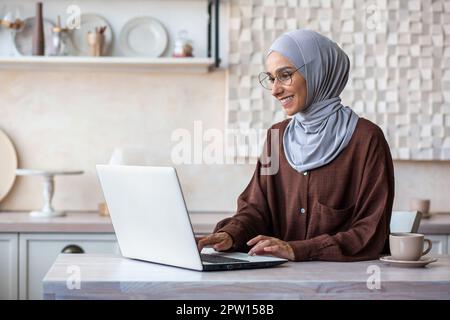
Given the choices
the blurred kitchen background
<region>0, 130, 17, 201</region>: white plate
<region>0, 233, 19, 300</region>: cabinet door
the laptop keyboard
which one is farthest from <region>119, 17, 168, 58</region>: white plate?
the laptop keyboard

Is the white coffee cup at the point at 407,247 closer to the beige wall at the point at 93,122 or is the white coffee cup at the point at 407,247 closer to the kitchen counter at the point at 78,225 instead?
the kitchen counter at the point at 78,225

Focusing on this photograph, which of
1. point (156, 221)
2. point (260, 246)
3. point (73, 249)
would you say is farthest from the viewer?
point (73, 249)

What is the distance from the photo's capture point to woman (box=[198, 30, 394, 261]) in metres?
2.09

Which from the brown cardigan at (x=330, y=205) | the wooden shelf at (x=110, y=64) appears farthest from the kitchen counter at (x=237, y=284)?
the wooden shelf at (x=110, y=64)

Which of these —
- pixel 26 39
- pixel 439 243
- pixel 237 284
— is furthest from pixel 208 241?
pixel 26 39

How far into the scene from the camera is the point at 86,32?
13.0ft

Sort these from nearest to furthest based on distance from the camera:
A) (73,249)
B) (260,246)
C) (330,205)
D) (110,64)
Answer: (260,246), (330,205), (73,249), (110,64)

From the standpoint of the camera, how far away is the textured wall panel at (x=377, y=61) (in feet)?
13.0

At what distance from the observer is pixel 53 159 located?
399 centimetres

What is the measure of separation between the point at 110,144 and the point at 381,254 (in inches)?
82.6

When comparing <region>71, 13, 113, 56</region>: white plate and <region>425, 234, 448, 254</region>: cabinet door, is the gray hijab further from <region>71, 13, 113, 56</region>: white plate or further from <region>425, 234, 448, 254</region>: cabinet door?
<region>71, 13, 113, 56</region>: white plate

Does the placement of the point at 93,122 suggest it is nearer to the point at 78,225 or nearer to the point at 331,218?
the point at 78,225

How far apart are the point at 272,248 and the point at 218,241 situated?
19 centimetres

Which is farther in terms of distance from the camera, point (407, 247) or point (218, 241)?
point (218, 241)
